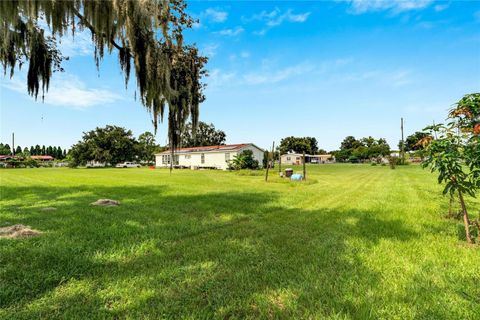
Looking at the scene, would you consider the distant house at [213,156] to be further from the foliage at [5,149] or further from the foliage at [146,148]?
the foliage at [5,149]

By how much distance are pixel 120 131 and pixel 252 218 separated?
54.4 m

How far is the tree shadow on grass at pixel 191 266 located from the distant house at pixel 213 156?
27636mm

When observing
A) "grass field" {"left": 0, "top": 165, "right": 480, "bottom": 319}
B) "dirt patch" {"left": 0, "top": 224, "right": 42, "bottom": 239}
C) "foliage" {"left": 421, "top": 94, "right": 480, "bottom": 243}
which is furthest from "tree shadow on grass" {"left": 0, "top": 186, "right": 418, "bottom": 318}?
"foliage" {"left": 421, "top": 94, "right": 480, "bottom": 243}

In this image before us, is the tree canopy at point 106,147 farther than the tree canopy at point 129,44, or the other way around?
the tree canopy at point 106,147

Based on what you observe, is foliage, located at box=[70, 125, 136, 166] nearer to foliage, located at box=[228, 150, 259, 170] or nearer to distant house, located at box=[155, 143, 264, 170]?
distant house, located at box=[155, 143, 264, 170]

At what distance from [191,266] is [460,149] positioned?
459 cm

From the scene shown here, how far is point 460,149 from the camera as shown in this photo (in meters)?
4.26

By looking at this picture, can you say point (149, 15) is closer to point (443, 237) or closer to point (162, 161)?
point (443, 237)

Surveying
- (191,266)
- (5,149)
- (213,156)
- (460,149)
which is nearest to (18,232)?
(191,266)

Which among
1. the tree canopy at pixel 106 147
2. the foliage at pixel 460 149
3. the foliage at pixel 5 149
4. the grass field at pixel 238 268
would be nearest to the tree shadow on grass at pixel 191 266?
the grass field at pixel 238 268

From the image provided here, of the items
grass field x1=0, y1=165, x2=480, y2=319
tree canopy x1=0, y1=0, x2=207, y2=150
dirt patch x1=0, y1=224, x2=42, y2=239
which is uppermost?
tree canopy x1=0, y1=0, x2=207, y2=150

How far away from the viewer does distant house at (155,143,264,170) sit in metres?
34.5

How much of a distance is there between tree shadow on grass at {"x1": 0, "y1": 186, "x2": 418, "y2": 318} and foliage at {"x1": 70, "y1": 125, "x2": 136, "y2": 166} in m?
50.2

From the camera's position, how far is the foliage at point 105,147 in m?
51.2
